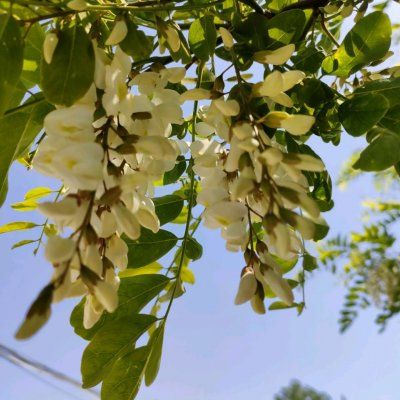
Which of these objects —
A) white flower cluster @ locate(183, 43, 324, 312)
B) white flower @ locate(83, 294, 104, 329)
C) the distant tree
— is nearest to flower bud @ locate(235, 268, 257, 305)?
white flower cluster @ locate(183, 43, 324, 312)

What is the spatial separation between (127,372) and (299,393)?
3.48 m

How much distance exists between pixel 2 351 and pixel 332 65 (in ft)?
13.4

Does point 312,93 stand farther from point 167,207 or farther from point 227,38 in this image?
point 167,207

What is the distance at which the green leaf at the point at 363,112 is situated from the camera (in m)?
0.44

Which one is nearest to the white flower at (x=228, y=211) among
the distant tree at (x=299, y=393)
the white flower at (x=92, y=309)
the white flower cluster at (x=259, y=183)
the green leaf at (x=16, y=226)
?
the white flower cluster at (x=259, y=183)

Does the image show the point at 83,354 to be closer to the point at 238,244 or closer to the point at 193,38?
the point at 238,244

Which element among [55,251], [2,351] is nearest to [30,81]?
[55,251]

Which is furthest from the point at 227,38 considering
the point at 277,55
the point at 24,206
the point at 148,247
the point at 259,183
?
the point at 24,206

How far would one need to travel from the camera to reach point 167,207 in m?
0.63

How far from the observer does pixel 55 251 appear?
292 millimetres

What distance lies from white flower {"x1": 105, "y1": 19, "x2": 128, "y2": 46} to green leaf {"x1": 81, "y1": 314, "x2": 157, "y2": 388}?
0.86 feet

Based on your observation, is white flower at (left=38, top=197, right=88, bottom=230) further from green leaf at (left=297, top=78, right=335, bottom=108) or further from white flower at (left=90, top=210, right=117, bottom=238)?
green leaf at (left=297, top=78, right=335, bottom=108)

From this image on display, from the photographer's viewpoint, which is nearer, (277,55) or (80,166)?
(80,166)

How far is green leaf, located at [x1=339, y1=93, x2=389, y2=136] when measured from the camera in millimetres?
444
